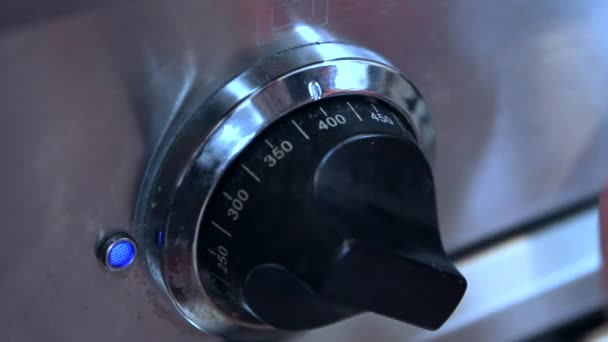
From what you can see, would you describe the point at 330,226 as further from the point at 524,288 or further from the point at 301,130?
the point at 524,288

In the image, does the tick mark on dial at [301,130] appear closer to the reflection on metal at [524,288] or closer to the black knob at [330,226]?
the black knob at [330,226]

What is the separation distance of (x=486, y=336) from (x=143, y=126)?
24 centimetres

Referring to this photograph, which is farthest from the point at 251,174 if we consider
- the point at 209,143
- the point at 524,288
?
the point at 524,288

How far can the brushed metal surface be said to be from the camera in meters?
0.25

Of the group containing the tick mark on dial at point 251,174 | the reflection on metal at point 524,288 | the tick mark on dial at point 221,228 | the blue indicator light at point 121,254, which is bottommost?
the reflection on metal at point 524,288

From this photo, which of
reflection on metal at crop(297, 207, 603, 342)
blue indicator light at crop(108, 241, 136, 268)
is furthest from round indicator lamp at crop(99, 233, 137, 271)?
reflection on metal at crop(297, 207, 603, 342)

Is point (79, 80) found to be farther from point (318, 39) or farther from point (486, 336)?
point (486, 336)

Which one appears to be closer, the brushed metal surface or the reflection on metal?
the brushed metal surface

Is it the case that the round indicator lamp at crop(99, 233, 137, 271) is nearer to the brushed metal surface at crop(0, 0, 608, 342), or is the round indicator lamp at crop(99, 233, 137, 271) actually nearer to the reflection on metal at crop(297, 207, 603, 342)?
the brushed metal surface at crop(0, 0, 608, 342)

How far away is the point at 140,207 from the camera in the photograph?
11.2 inches

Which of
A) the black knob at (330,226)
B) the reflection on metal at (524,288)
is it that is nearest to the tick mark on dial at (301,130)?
the black knob at (330,226)

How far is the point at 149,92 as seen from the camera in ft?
0.87

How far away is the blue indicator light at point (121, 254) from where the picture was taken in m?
0.28

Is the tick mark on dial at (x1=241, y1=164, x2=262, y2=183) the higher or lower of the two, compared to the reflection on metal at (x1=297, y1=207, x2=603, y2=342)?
higher
